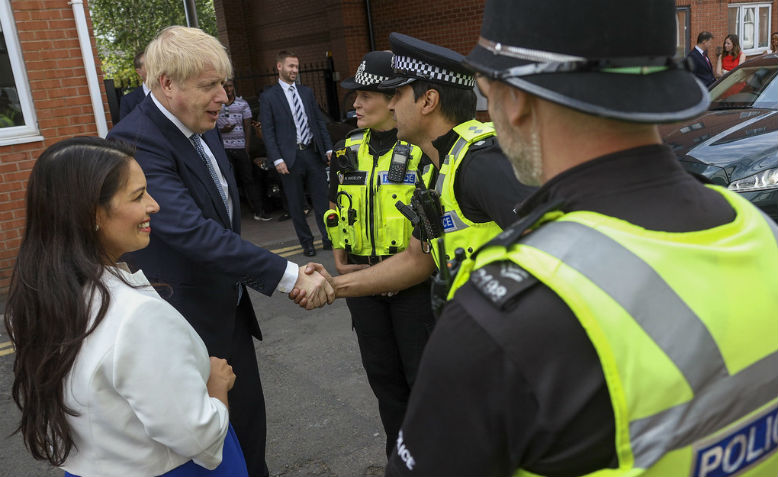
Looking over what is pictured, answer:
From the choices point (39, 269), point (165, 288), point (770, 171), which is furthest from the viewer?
point (770, 171)

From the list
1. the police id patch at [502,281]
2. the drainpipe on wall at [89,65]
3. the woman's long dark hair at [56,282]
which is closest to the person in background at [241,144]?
the drainpipe on wall at [89,65]

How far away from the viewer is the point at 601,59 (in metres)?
1.05

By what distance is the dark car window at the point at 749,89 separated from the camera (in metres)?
7.03

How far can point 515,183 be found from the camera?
204 cm

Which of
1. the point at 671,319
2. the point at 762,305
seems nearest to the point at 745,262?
the point at 762,305

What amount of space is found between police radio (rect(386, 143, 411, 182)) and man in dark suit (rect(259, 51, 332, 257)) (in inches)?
181

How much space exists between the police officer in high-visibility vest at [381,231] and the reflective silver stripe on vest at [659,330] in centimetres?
206

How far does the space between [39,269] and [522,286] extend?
4.58ft

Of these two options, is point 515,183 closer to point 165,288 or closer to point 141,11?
point 165,288

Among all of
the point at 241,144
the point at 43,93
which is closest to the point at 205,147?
the point at 43,93

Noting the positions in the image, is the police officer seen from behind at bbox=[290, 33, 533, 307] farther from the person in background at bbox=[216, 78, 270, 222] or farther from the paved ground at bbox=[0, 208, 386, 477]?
the person in background at bbox=[216, 78, 270, 222]

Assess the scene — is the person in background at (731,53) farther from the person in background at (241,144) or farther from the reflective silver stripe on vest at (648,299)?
the reflective silver stripe on vest at (648,299)

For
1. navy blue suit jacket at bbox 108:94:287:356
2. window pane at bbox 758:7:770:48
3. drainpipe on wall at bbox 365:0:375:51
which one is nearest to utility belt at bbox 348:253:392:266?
navy blue suit jacket at bbox 108:94:287:356

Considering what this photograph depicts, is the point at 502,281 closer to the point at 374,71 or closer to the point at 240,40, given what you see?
the point at 374,71
